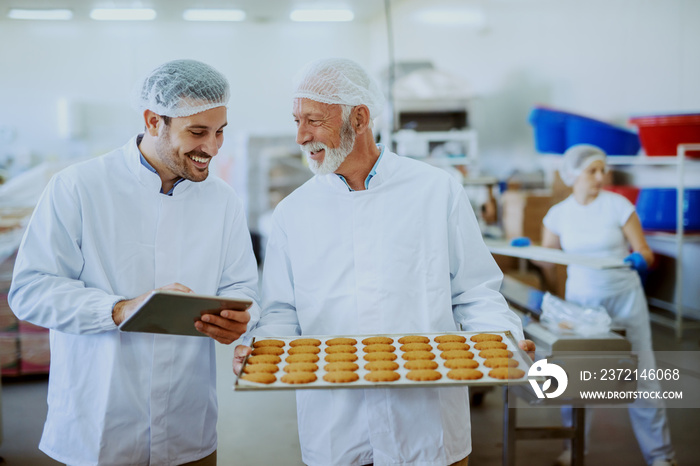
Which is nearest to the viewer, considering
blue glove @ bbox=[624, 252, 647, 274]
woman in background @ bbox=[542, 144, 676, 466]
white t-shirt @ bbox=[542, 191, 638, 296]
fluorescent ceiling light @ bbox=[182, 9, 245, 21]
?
woman in background @ bbox=[542, 144, 676, 466]

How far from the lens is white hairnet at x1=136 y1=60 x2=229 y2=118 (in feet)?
5.09

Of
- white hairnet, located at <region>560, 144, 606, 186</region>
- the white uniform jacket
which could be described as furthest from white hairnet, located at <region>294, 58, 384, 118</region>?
white hairnet, located at <region>560, 144, 606, 186</region>

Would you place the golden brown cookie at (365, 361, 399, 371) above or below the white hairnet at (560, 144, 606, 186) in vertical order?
below

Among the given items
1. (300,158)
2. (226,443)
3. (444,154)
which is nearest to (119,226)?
(226,443)

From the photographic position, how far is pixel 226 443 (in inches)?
121

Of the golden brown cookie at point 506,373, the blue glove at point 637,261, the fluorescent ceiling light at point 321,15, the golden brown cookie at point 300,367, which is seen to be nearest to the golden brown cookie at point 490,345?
the golden brown cookie at point 506,373

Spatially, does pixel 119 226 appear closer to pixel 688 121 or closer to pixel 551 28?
pixel 688 121

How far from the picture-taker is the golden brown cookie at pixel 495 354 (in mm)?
1461

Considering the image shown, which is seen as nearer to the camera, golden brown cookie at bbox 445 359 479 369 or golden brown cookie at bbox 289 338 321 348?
golden brown cookie at bbox 445 359 479 369

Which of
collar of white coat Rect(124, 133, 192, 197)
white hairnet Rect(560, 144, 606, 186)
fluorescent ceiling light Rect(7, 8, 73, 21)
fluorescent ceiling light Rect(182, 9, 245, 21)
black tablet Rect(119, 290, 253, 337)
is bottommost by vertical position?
black tablet Rect(119, 290, 253, 337)

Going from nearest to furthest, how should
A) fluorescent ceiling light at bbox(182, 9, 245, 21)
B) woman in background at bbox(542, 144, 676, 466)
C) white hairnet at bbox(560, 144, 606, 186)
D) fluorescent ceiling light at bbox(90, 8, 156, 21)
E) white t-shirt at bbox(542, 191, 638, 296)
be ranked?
woman in background at bbox(542, 144, 676, 466), white t-shirt at bbox(542, 191, 638, 296), white hairnet at bbox(560, 144, 606, 186), fluorescent ceiling light at bbox(90, 8, 156, 21), fluorescent ceiling light at bbox(182, 9, 245, 21)

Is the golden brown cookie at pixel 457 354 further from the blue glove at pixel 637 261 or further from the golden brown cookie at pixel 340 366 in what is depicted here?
the blue glove at pixel 637 261

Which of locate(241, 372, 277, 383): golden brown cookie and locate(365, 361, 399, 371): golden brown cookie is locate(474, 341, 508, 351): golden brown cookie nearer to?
locate(365, 361, 399, 371): golden brown cookie

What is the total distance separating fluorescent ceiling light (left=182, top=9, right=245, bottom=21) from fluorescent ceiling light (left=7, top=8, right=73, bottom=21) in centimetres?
148
